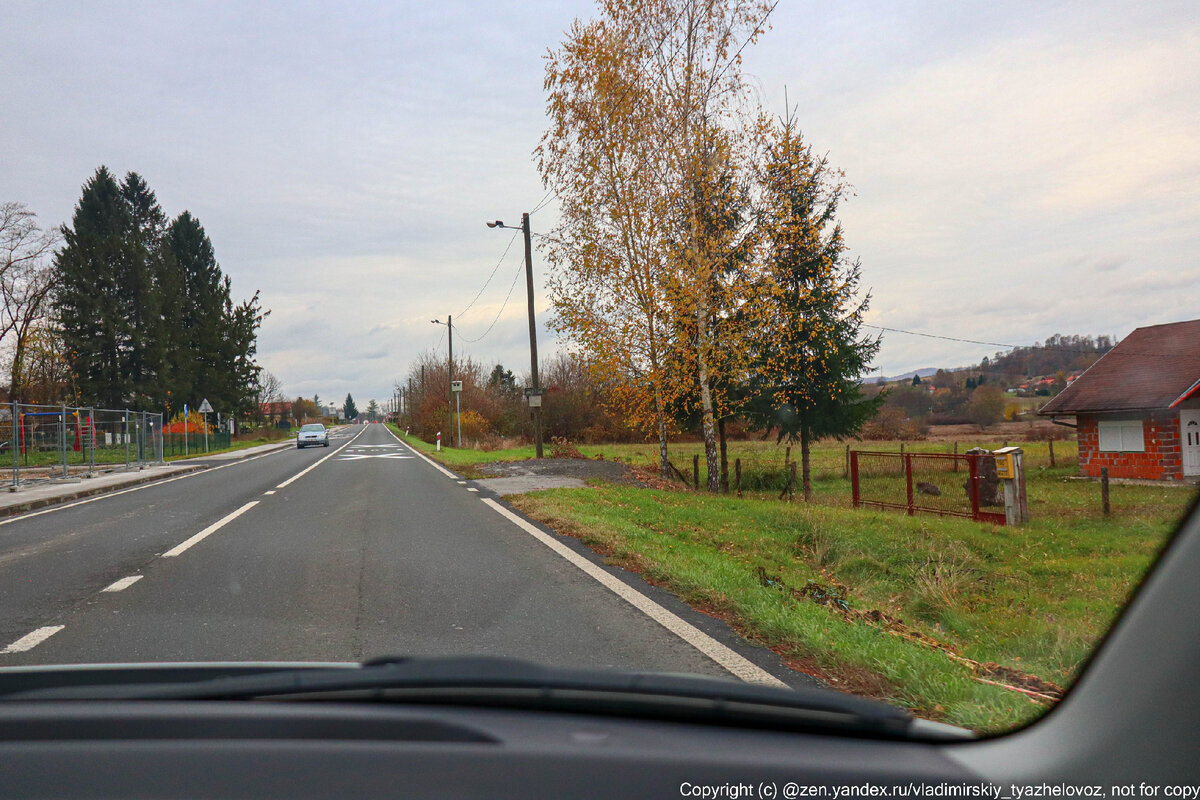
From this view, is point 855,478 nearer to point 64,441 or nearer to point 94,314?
point 64,441

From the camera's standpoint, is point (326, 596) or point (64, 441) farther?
point (64, 441)

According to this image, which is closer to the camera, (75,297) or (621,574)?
(621,574)

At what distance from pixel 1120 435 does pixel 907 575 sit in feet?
12.3

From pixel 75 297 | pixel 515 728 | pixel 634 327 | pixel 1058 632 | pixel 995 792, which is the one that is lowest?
pixel 1058 632

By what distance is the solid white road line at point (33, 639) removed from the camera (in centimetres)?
475

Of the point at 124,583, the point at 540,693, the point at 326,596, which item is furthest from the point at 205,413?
the point at 540,693

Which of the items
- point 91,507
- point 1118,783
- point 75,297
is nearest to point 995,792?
point 1118,783

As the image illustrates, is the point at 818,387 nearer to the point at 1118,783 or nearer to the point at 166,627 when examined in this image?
the point at 166,627

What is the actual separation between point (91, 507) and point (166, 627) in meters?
10.9

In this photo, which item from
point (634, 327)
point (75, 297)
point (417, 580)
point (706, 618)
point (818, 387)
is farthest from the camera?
point (75, 297)

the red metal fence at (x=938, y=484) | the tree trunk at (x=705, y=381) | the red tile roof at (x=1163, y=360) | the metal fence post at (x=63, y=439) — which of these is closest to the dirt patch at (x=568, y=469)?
the tree trunk at (x=705, y=381)

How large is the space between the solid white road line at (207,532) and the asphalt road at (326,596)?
0.17 feet

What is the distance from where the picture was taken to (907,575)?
9.08m

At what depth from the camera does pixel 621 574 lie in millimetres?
6910
